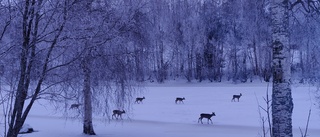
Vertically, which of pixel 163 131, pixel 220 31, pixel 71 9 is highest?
pixel 220 31

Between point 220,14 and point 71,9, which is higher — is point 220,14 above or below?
above

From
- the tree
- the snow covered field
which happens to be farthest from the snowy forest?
the snow covered field

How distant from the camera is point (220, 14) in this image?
3897cm

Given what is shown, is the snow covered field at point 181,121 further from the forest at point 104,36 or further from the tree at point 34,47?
the tree at point 34,47

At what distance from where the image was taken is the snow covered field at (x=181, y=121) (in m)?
13.4

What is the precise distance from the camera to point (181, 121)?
16969 millimetres

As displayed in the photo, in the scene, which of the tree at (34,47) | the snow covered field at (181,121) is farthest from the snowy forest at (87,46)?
the snow covered field at (181,121)

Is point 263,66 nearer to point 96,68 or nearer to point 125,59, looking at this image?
point 125,59

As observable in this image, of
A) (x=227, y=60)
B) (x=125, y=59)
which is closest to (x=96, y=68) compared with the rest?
(x=125, y=59)

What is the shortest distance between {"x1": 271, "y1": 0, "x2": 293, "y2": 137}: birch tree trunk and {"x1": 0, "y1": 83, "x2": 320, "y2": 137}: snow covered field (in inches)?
265

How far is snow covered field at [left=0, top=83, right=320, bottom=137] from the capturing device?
13.4 meters

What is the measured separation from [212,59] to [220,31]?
313cm

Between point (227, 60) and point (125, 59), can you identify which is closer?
point (125, 59)

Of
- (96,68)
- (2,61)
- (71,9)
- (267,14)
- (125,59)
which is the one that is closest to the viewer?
(2,61)
